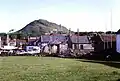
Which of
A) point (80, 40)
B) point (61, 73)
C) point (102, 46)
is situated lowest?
point (61, 73)

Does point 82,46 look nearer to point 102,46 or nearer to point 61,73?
point 102,46

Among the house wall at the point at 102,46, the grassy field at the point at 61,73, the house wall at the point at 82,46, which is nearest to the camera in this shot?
the grassy field at the point at 61,73

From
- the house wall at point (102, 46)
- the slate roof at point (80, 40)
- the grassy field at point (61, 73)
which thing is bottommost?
the grassy field at point (61, 73)

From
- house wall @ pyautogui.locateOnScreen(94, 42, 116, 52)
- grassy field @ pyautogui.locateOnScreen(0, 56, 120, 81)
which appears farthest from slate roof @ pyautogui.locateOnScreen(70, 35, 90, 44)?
grassy field @ pyautogui.locateOnScreen(0, 56, 120, 81)

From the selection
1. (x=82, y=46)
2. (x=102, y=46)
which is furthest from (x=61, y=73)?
(x=82, y=46)

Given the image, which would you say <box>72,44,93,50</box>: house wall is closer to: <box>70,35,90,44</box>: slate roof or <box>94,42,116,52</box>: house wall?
<box>70,35,90,44</box>: slate roof

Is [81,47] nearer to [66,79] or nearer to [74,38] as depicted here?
[74,38]

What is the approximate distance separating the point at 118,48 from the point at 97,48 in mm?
19441

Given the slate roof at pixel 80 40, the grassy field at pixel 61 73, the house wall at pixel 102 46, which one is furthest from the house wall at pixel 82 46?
the grassy field at pixel 61 73

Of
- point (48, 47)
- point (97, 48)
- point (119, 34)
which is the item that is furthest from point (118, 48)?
point (48, 47)

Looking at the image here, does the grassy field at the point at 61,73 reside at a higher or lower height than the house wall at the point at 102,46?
lower

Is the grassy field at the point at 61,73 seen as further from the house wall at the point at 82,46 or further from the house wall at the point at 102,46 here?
the house wall at the point at 82,46

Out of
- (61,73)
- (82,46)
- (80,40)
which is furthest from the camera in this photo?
(80,40)

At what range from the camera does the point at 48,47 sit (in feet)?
337
